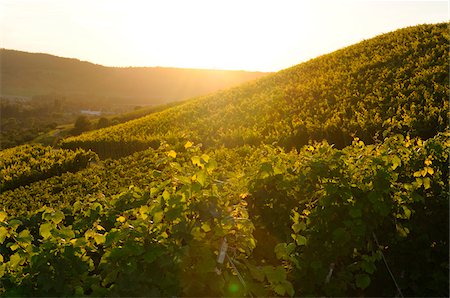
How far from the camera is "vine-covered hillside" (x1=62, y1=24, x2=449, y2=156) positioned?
14344mm

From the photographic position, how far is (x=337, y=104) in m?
17.4

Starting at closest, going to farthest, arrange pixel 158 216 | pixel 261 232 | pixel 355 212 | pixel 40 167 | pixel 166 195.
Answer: pixel 158 216 < pixel 166 195 < pixel 355 212 < pixel 261 232 < pixel 40 167

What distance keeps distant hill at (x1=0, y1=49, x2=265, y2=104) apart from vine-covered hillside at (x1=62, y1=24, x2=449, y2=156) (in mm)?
130584

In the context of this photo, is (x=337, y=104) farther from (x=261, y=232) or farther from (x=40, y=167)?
(x=40, y=167)

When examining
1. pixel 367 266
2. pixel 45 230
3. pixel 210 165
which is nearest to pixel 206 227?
pixel 210 165

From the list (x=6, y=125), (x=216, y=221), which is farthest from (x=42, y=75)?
(x=216, y=221)

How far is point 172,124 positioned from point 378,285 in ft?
69.0

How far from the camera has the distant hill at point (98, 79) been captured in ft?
540

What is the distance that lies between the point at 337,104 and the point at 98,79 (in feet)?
588

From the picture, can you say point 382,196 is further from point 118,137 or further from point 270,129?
point 118,137

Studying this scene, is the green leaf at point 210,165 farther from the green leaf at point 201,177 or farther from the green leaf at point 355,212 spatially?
the green leaf at point 355,212

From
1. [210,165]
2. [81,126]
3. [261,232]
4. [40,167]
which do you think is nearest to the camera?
[210,165]

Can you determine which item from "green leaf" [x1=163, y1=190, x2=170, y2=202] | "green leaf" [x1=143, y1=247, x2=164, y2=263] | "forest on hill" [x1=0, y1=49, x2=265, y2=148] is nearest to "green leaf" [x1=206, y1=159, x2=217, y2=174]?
"green leaf" [x1=163, y1=190, x2=170, y2=202]

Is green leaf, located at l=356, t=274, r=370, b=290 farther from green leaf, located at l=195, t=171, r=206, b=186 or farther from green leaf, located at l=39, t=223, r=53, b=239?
green leaf, located at l=39, t=223, r=53, b=239
